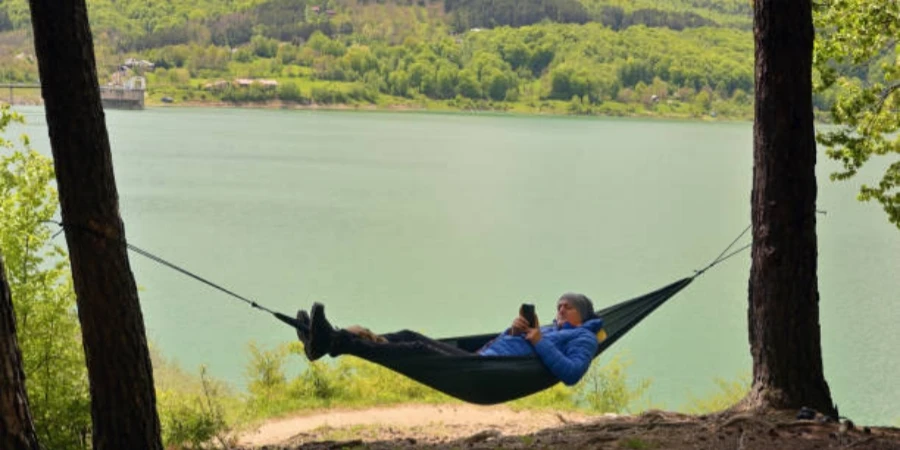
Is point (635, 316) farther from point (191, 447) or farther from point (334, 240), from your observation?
point (334, 240)

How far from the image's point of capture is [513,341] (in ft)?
11.6

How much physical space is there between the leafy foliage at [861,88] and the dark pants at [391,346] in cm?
229

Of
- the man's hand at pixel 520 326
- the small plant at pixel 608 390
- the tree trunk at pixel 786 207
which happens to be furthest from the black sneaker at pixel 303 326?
the small plant at pixel 608 390

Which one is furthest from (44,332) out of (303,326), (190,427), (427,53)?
(427,53)

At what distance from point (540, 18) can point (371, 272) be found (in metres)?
66.8

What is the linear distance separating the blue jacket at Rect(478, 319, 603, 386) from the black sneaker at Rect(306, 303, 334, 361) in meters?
0.63

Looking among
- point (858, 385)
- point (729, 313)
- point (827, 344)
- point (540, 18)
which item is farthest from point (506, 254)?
point (540, 18)

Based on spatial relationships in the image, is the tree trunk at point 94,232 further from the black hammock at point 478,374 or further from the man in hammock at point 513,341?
the black hammock at point 478,374

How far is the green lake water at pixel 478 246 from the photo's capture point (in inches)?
379

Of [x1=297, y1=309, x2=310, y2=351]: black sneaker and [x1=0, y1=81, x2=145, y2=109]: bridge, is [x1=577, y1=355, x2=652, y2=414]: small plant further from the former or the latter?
[x1=0, y1=81, x2=145, y2=109]: bridge

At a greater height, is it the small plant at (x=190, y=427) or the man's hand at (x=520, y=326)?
the man's hand at (x=520, y=326)

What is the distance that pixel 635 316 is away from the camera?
3861mm

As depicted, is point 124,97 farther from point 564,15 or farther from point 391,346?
point 391,346

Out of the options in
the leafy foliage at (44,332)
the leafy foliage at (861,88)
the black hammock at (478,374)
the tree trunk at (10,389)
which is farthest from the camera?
the leafy foliage at (861,88)
